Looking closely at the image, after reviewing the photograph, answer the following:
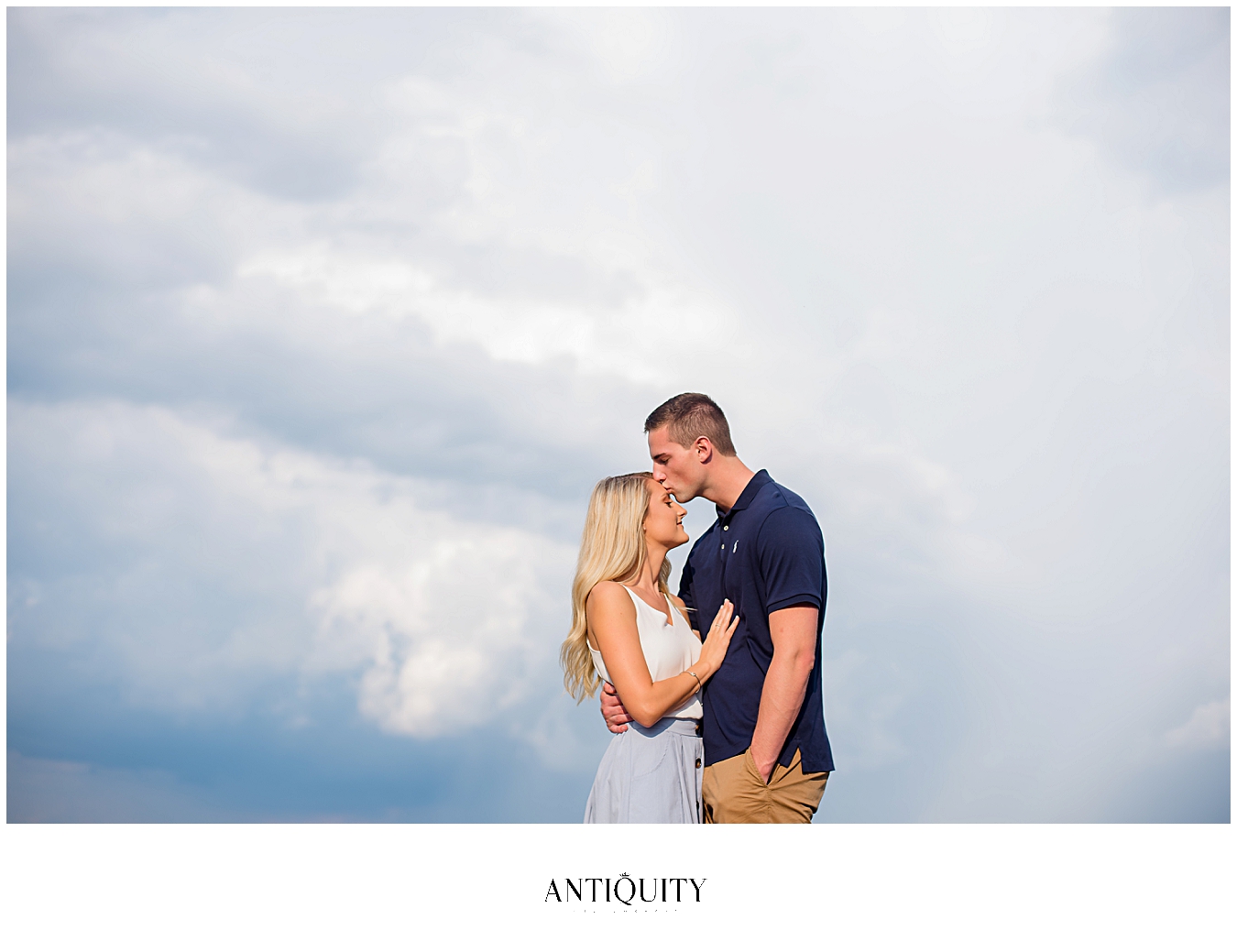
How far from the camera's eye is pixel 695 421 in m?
5.23

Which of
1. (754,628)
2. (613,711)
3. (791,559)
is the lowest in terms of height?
(613,711)

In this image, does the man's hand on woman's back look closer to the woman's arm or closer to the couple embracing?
the couple embracing

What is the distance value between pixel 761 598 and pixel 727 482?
2.34ft

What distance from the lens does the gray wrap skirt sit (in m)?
5.06

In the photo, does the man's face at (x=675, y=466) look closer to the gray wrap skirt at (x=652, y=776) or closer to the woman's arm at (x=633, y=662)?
the woman's arm at (x=633, y=662)

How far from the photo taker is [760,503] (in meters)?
5.03

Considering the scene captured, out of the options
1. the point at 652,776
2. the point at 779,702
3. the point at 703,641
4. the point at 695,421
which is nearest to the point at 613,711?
the point at 652,776

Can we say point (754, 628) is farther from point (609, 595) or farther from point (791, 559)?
point (609, 595)

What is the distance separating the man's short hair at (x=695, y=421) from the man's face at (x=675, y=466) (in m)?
0.04

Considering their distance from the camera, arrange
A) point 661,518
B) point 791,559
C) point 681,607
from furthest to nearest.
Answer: point 681,607, point 661,518, point 791,559

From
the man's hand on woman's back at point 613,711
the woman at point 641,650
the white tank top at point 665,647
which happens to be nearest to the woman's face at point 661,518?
the woman at point 641,650
